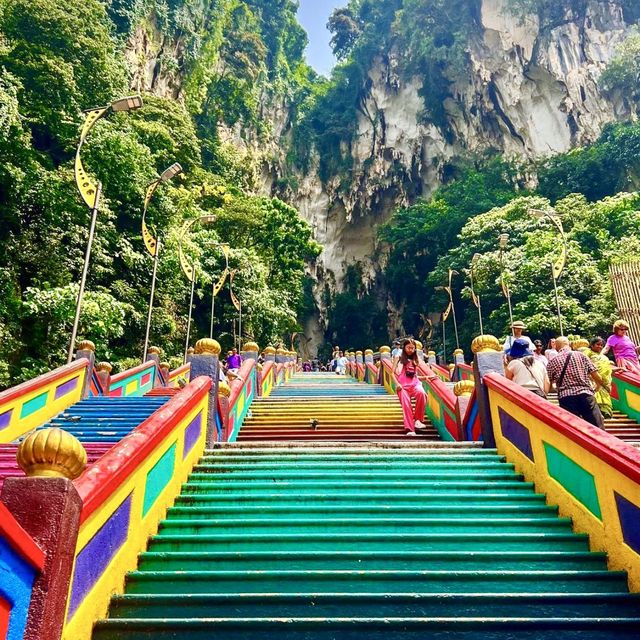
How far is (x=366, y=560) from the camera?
2959 millimetres

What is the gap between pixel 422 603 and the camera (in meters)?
2.54

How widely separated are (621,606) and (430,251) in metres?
36.6

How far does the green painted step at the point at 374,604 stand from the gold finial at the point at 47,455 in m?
0.94

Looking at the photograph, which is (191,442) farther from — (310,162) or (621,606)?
(310,162)

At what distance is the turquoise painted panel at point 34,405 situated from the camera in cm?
649

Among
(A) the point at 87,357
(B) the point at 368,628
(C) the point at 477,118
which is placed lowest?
(B) the point at 368,628

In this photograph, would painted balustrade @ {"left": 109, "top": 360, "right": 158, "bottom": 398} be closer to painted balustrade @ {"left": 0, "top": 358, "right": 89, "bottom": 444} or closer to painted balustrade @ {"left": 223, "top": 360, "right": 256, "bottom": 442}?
painted balustrade @ {"left": 0, "top": 358, "right": 89, "bottom": 444}

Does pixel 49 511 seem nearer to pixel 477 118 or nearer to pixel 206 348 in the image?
pixel 206 348

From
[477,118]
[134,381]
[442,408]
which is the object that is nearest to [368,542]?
[442,408]

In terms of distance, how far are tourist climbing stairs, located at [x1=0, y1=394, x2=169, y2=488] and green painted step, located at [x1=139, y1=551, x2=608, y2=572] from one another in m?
1.84

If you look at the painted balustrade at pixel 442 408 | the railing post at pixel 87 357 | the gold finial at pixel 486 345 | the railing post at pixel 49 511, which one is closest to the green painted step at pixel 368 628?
the railing post at pixel 49 511

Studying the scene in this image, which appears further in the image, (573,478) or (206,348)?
(206,348)

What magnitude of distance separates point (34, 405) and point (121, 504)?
4861 millimetres

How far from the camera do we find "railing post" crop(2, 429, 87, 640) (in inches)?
74.2
